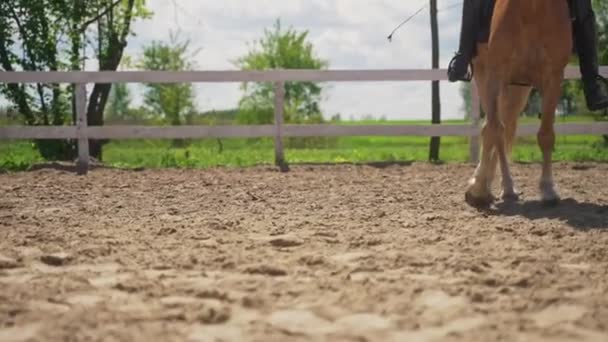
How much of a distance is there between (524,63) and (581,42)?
28.0 inches

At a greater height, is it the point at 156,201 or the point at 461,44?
the point at 461,44

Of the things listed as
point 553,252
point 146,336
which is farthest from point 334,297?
point 553,252

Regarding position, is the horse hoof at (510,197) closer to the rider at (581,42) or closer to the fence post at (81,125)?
the rider at (581,42)

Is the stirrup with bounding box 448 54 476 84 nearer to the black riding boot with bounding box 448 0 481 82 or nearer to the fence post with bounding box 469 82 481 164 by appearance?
the black riding boot with bounding box 448 0 481 82

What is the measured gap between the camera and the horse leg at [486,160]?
6049 mm

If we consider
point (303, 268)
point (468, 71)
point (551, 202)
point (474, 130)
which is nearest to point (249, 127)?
point (474, 130)

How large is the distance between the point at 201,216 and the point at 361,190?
231cm

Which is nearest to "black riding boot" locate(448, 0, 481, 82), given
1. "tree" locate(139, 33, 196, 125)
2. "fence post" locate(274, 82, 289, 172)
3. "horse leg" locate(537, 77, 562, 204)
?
"horse leg" locate(537, 77, 562, 204)

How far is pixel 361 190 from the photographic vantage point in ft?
24.7

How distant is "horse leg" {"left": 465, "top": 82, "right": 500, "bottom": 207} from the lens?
19.8 feet

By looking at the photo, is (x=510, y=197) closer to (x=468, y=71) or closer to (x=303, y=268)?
(x=468, y=71)

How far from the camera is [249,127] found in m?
11.3

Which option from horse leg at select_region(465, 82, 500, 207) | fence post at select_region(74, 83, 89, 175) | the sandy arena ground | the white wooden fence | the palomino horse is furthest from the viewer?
the white wooden fence

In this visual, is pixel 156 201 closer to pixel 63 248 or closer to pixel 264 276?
pixel 63 248
